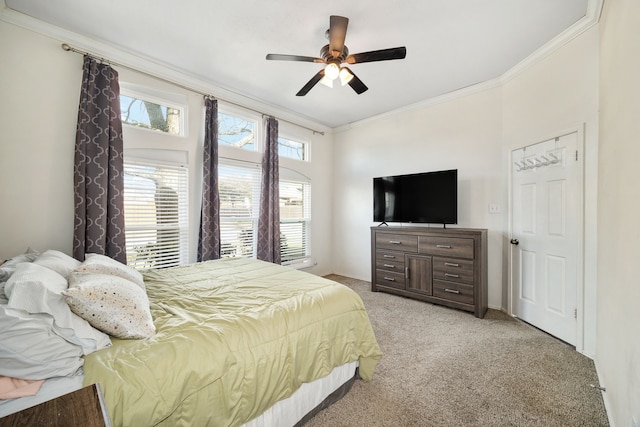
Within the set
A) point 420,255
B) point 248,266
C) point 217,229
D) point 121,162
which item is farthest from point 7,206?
point 420,255

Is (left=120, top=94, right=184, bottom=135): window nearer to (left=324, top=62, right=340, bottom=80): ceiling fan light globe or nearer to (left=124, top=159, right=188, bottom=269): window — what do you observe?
(left=124, top=159, right=188, bottom=269): window

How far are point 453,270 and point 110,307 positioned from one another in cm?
340

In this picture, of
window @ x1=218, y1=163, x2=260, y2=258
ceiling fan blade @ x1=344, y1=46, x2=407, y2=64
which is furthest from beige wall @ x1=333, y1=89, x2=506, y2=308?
ceiling fan blade @ x1=344, y1=46, x2=407, y2=64

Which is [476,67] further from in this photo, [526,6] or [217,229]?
[217,229]

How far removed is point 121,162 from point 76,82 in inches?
33.9

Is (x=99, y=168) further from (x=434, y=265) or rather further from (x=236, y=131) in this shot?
(x=434, y=265)

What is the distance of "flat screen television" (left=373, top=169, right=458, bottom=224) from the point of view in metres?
3.48

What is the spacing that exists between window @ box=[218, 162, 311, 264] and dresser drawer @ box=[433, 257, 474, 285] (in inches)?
90.5

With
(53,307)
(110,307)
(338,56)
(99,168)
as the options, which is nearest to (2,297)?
(53,307)

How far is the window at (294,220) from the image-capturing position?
14.7ft

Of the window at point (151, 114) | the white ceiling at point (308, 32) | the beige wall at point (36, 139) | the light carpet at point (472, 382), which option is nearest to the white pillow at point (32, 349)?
the light carpet at point (472, 382)

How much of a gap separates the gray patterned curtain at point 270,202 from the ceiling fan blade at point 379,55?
2021 mm

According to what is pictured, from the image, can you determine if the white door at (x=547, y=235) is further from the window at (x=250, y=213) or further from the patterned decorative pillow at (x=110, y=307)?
the patterned decorative pillow at (x=110, y=307)

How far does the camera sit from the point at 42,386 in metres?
0.92
